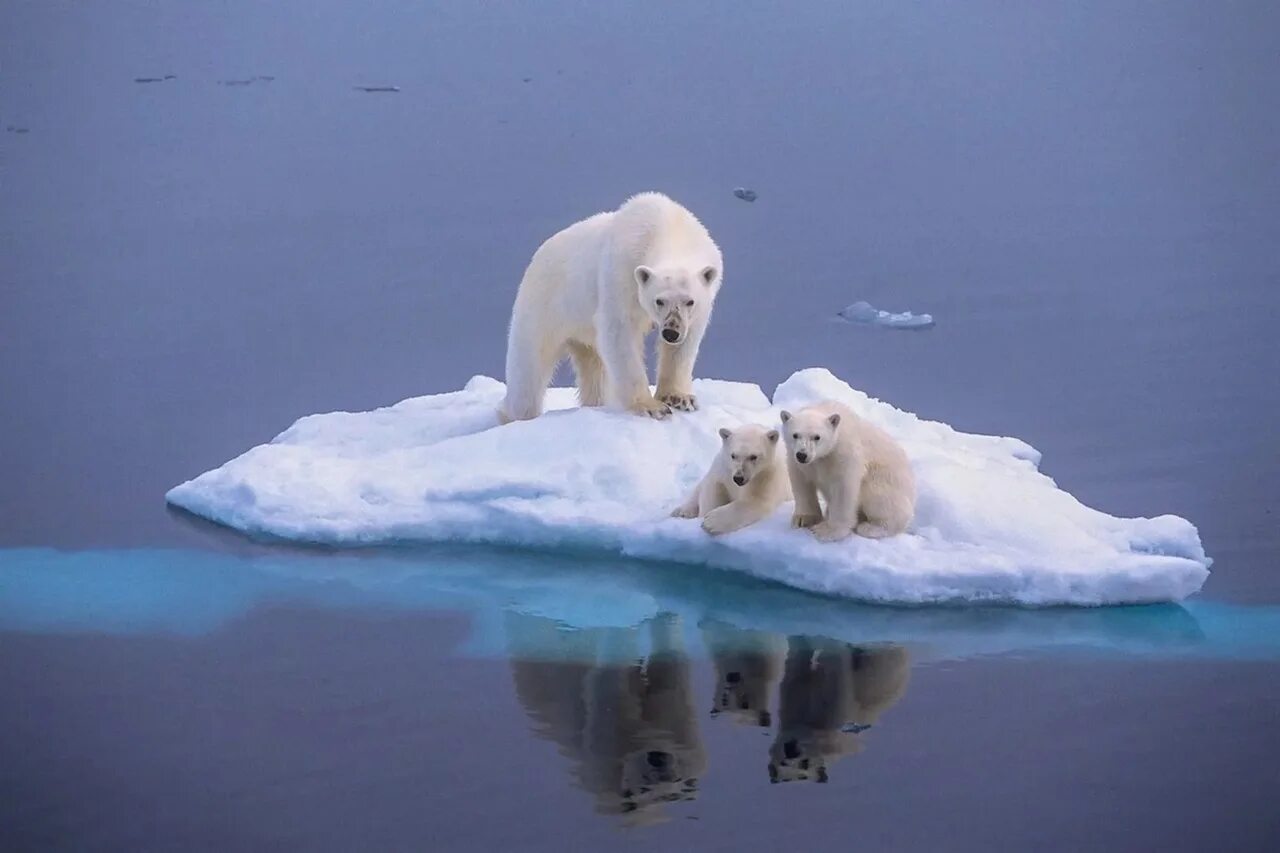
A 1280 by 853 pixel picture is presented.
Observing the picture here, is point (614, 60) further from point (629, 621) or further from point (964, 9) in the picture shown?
point (629, 621)

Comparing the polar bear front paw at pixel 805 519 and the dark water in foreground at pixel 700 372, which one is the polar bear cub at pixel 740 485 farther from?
the dark water in foreground at pixel 700 372

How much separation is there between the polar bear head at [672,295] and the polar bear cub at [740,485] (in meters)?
0.68

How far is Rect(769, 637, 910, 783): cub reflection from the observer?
515cm

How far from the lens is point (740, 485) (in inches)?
240

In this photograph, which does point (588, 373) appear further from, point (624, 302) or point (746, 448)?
point (746, 448)

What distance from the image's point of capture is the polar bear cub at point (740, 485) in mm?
6023

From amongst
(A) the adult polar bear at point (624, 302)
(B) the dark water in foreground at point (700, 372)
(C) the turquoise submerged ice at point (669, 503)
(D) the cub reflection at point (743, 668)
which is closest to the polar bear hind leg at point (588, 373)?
(A) the adult polar bear at point (624, 302)

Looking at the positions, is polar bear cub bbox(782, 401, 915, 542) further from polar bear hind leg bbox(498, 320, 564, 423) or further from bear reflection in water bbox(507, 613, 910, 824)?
polar bear hind leg bbox(498, 320, 564, 423)

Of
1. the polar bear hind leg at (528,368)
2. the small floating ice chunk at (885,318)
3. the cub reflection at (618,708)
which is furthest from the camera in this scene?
the small floating ice chunk at (885,318)

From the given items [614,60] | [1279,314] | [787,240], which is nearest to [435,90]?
[614,60]

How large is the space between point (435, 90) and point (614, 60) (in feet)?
7.74

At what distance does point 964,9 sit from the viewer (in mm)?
21844

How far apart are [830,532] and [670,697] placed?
0.92 metres

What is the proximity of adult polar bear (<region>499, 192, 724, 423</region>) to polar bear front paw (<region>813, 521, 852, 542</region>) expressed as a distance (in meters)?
1.13
